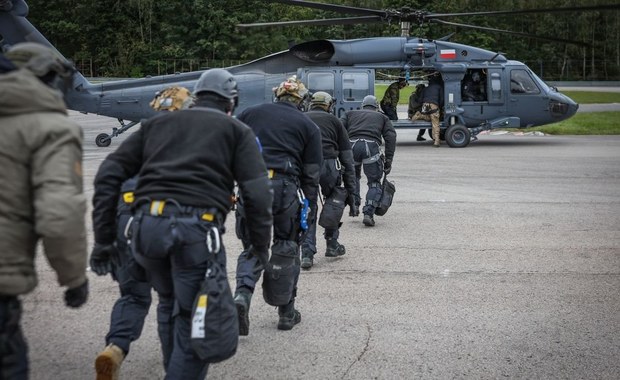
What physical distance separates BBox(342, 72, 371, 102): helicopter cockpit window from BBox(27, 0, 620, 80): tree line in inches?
1296

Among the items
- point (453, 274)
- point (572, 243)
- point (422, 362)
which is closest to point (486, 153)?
point (572, 243)

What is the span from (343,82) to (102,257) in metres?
17.0

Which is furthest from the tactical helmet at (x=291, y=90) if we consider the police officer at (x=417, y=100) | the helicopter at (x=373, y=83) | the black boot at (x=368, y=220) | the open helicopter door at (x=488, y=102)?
the police officer at (x=417, y=100)

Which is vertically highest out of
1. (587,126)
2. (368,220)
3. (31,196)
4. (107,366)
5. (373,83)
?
(31,196)

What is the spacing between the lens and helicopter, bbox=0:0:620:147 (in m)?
20.7

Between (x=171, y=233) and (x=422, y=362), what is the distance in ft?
7.01

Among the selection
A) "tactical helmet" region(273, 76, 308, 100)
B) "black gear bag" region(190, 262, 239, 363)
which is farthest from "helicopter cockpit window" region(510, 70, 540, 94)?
"black gear bag" region(190, 262, 239, 363)

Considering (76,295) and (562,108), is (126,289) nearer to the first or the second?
(76,295)

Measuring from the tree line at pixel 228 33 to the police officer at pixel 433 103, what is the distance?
32319 millimetres

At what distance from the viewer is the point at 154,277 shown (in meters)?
Result: 4.25

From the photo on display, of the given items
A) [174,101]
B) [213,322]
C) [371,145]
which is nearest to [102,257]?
[213,322]

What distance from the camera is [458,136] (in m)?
21.7

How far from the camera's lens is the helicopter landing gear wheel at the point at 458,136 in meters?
21.6

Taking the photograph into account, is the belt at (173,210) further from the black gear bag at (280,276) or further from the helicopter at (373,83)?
the helicopter at (373,83)
